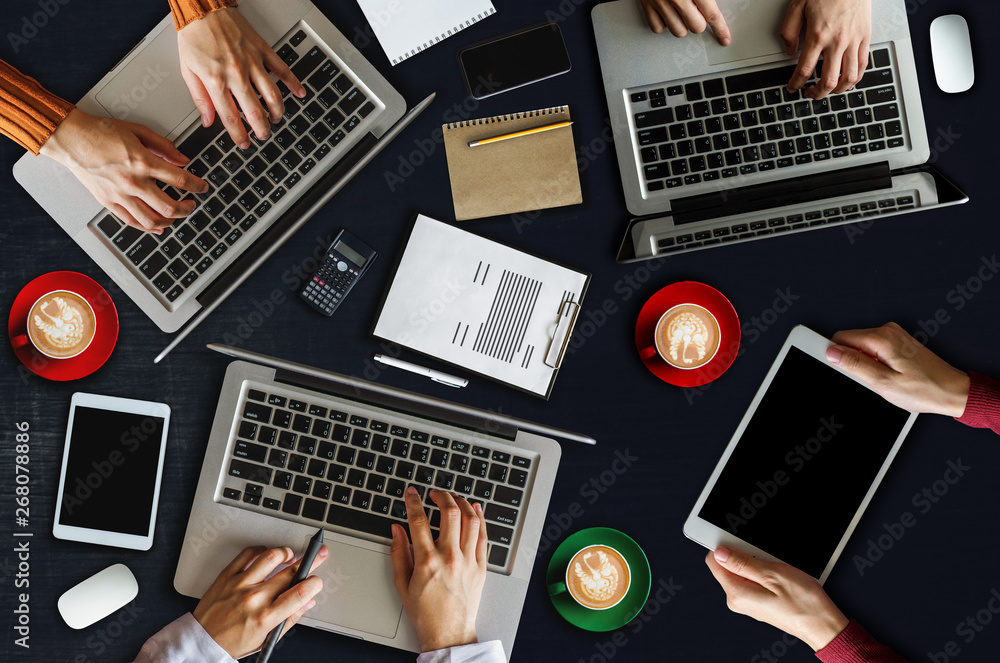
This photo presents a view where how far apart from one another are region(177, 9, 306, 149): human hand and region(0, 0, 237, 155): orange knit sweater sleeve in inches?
1.2

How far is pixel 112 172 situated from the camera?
1317 millimetres

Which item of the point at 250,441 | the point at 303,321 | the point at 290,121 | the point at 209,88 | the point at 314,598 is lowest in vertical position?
the point at 314,598

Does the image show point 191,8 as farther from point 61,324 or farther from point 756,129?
point 756,129

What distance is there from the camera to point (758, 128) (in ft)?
4.50

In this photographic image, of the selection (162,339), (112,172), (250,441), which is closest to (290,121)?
(112,172)

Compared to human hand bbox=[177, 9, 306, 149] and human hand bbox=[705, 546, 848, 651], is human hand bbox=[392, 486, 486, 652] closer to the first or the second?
human hand bbox=[705, 546, 848, 651]

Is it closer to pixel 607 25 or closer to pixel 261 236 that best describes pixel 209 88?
pixel 261 236

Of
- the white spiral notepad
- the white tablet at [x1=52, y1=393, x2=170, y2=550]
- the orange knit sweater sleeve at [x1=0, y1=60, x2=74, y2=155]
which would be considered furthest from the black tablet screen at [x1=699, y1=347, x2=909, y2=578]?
the orange knit sweater sleeve at [x1=0, y1=60, x2=74, y2=155]

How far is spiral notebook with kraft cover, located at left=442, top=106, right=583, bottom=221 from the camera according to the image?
1403 mm

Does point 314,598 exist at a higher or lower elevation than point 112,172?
lower

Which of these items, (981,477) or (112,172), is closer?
(112,172)

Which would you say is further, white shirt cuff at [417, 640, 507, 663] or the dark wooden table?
the dark wooden table

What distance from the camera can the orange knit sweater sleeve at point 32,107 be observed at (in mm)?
1334

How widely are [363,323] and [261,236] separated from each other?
25 cm
